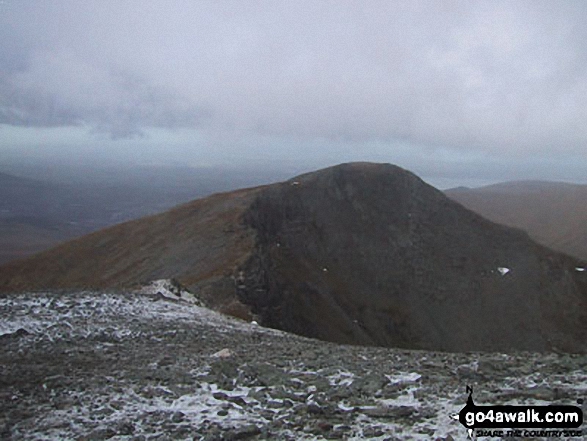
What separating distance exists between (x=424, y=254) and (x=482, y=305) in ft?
32.3

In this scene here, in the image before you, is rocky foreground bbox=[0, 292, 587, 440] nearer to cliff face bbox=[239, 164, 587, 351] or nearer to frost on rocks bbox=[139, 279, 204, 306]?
frost on rocks bbox=[139, 279, 204, 306]

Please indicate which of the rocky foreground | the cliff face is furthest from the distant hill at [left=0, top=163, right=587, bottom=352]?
the rocky foreground

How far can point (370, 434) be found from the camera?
9195mm

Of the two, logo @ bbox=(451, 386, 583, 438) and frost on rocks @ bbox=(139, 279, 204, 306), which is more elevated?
logo @ bbox=(451, 386, 583, 438)

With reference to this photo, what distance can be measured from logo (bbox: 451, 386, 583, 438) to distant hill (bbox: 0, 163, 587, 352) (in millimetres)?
37801

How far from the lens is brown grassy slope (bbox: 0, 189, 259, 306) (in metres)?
50.9

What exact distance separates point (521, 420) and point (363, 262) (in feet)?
211

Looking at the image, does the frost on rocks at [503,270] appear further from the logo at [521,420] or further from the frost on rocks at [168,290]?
the logo at [521,420]

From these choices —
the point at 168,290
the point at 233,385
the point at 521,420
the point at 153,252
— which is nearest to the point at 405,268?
the point at 153,252

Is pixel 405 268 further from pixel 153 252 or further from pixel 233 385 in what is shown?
pixel 233 385

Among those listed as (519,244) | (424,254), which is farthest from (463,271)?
(519,244)

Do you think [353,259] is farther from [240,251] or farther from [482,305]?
[240,251]

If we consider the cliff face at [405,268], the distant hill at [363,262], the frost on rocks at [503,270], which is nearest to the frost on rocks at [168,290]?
the distant hill at [363,262]

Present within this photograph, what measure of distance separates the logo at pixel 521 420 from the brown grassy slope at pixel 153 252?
110ft
